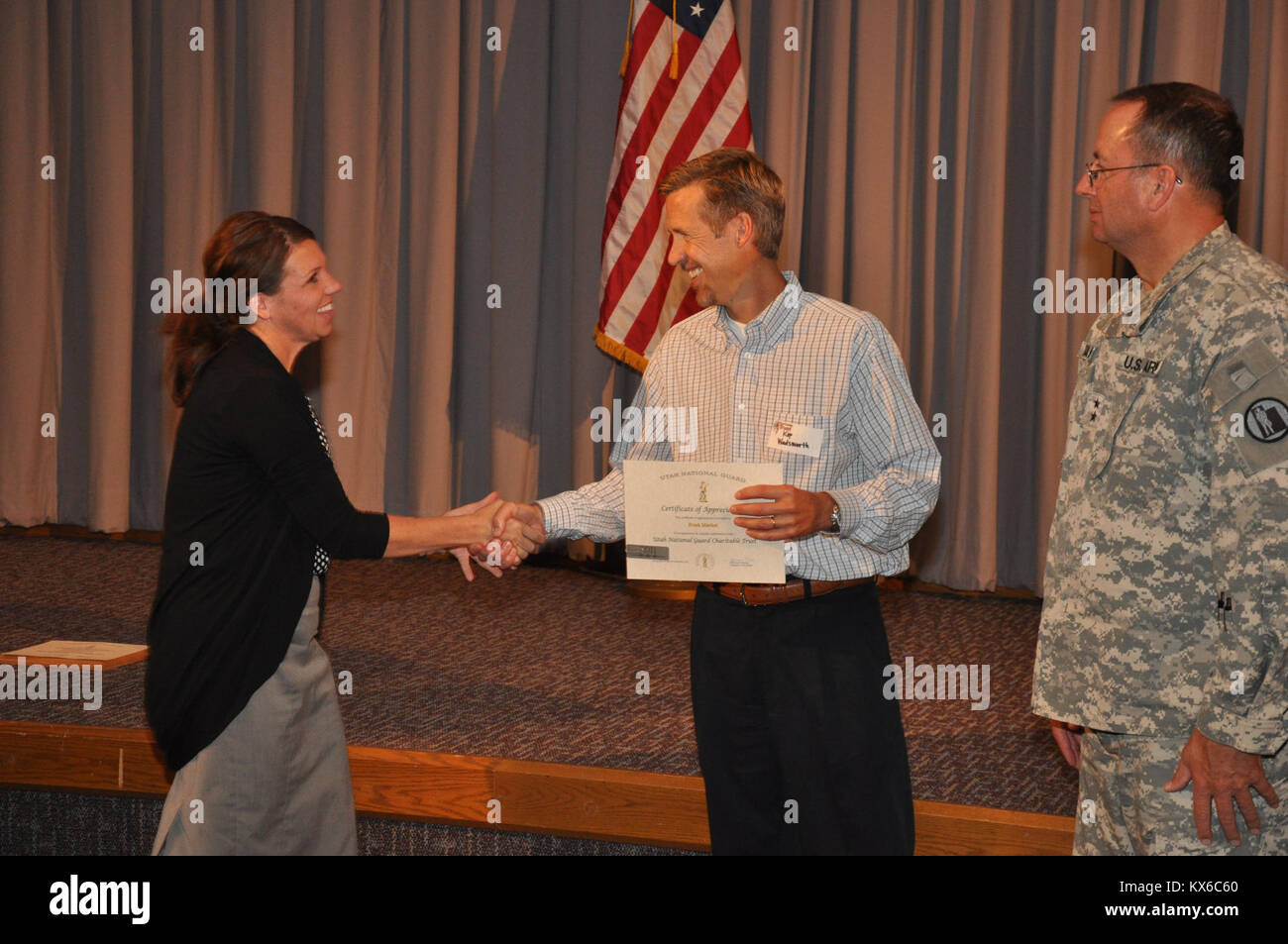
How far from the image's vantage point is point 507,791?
10.8 ft

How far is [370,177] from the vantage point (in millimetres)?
6668

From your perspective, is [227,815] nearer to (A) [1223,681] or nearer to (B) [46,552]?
(A) [1223,681]

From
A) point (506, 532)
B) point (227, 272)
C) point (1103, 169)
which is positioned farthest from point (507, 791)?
point (1103, 169)

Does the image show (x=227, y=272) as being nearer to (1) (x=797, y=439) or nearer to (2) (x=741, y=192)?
(2) (x=741, y=192)

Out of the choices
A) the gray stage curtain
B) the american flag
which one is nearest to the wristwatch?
the american flag

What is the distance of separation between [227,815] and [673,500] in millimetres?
1084

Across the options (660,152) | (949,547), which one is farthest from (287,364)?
(949,547)

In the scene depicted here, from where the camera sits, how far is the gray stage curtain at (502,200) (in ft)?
18.4

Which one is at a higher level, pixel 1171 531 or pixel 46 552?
pixel 1171 531

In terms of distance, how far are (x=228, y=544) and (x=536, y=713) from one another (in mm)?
1833

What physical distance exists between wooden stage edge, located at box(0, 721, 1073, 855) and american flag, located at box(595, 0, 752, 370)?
8.96 ft

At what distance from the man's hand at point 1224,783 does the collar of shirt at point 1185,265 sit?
64cm

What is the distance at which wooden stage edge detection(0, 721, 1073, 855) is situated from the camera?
9.89 ft
